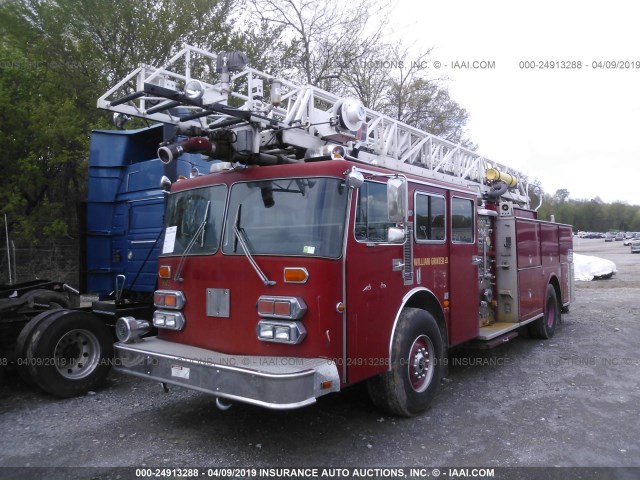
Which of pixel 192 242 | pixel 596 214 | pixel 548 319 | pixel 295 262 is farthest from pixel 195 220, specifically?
pixel 596 214

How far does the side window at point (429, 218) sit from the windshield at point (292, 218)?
4.52 feet

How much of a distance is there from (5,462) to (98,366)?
190cm

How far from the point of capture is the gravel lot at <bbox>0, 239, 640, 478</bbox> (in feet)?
14.1

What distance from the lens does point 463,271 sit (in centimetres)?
629

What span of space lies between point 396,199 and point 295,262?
39.6 inches

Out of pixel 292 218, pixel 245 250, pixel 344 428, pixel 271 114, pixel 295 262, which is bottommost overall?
pixel 344 428

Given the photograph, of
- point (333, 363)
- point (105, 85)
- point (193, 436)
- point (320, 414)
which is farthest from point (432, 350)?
point (105, 85)

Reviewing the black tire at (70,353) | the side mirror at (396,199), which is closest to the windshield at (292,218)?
the side mirror at (396,199)

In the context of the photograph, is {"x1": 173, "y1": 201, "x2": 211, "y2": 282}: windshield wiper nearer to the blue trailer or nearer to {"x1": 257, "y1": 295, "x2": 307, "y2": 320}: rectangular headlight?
the blue trailer

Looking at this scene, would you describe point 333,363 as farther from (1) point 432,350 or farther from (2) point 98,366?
(2) point 98,366

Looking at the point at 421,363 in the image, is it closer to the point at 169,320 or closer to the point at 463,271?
the point at 463,271

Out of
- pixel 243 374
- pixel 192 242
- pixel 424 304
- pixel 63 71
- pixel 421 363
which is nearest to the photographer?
pixel 243 374

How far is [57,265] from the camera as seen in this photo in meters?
13.6

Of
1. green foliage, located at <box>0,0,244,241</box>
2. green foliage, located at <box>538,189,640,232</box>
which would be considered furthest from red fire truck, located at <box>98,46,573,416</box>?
green foliage, located at <box>538,189,640,232</box>
